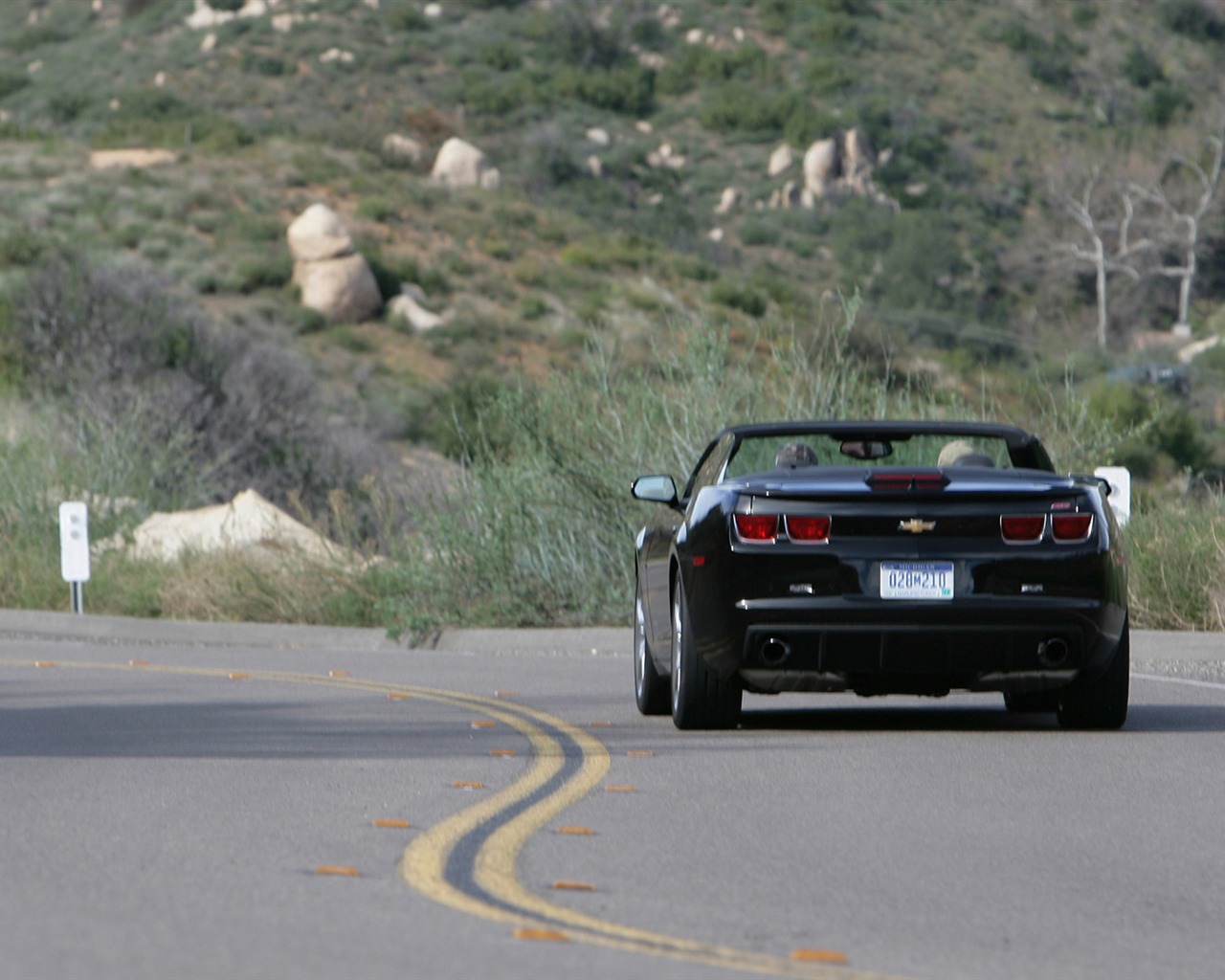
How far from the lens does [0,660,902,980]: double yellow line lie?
5.72m

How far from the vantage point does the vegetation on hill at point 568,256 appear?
1912cm

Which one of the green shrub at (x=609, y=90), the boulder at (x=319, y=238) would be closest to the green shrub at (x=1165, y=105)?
the green shrub at (x=609, y=90)

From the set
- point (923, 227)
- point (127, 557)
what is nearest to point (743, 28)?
point (923, 227)

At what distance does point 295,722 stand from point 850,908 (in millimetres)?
5838

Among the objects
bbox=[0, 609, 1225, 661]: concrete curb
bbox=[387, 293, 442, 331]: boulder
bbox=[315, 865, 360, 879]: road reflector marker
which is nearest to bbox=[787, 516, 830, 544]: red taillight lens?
bbox=[315, 865, 360, 879]: road reflector marker

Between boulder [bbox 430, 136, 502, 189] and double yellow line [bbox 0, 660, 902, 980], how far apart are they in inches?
2471

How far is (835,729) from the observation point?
11.3 metres

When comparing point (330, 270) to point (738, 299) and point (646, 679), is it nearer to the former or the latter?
point (738, 299)

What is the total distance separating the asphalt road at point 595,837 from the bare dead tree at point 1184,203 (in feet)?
206

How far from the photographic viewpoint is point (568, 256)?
6438 centimetres

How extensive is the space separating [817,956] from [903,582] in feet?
15.5

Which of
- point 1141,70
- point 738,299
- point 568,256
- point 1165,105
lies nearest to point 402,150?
point 568,256

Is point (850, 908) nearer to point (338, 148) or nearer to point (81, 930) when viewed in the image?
point (81, 930)

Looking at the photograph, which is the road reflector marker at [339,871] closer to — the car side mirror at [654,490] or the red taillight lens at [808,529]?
the red taillight lens at [808,529]
